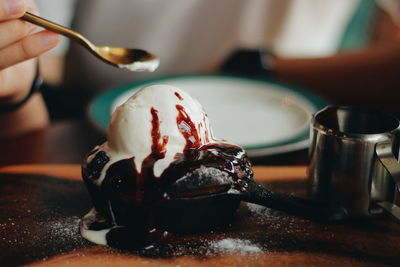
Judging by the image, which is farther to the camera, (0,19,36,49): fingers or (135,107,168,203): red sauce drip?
(0,19,36,49): fingers

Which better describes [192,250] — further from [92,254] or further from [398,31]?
[398,31]

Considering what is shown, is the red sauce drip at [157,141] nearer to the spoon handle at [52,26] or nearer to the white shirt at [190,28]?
the spoon handle at [52,26]

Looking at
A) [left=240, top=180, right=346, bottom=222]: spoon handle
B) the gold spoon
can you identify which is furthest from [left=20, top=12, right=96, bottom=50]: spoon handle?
[left=240, top=180, right=346, bottom=222]: spoon handle

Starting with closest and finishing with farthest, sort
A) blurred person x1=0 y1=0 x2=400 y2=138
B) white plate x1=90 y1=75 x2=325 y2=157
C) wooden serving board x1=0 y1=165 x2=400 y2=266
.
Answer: wooden serving board x1=0 y1=165 x2=400 y2=266 < white plate x1=90 y1=75 x2=325 y2=157 < blurred person x1=0 y1=0 x2=400 y2=138

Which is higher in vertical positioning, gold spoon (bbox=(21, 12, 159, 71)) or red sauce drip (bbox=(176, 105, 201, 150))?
→ gold spoon (bbox=(21, 12, 159, 71))

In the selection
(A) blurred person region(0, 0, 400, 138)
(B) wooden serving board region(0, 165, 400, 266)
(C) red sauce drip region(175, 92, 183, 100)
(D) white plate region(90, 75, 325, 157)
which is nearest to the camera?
(B) wooden serving board region(0, 165, 400, 266)

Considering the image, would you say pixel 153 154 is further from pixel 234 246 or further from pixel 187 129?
pixel 234 246

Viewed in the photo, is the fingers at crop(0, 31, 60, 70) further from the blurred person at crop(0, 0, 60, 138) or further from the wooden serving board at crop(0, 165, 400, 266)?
the wooden serving board at crop(0, 165, 400, 266)

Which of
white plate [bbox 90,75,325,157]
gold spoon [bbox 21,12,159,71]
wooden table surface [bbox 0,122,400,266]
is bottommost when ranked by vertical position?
wooden table surface [bbox 0,122,400,266]
